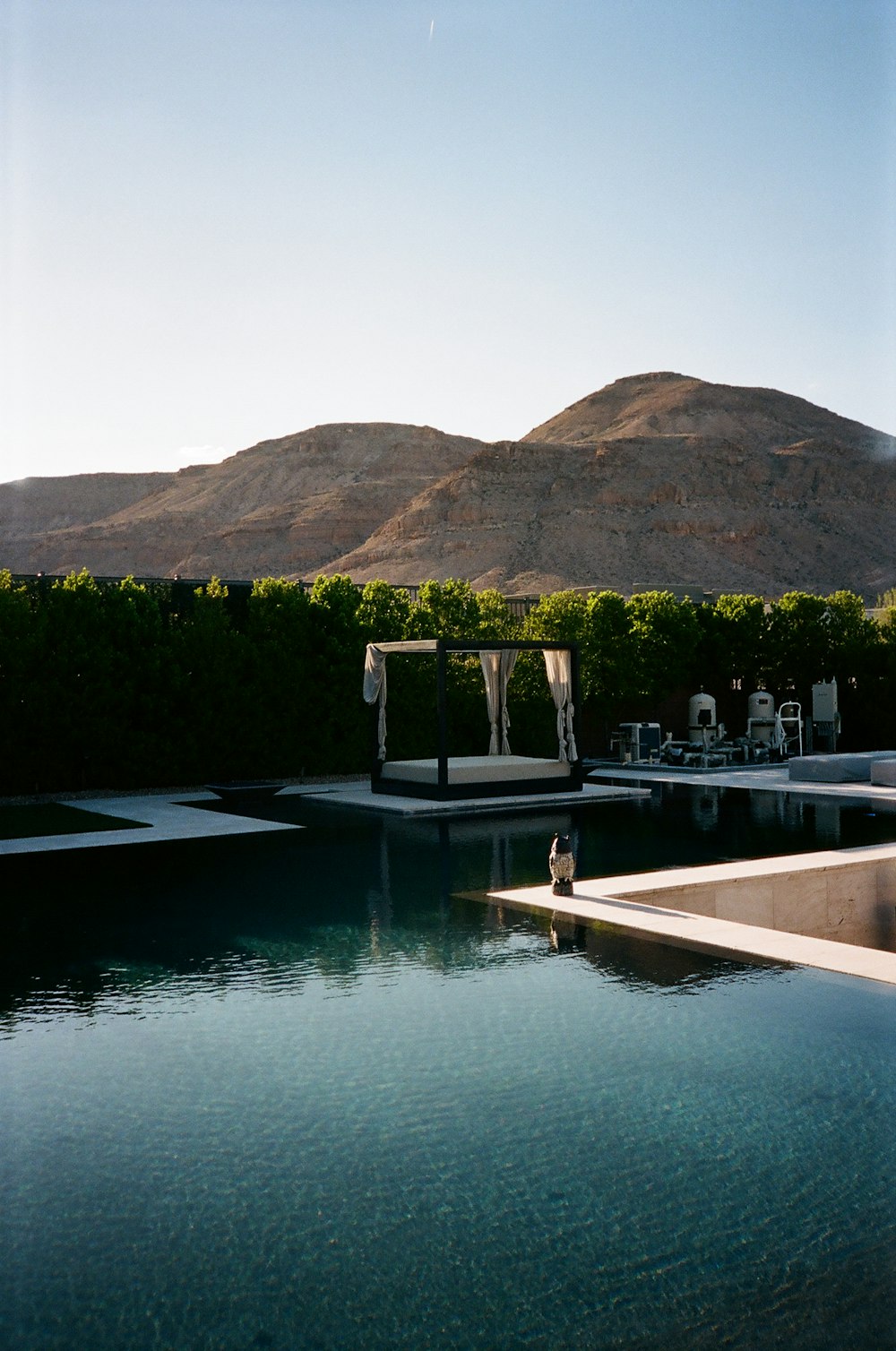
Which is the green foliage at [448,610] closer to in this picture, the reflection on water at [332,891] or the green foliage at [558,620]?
the green foliage at [558,620]

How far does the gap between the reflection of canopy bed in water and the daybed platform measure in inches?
0.5

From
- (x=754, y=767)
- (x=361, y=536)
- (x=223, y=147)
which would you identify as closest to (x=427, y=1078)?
(x=223, y=147)

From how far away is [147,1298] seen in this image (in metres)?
3.27

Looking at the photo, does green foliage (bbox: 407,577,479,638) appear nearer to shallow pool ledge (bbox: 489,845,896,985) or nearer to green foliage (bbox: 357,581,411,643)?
green foliage (bbox: 357,581,411,643)

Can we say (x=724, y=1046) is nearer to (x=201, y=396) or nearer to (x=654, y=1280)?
(x=654, y=1280)

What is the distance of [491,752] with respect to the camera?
695 inches

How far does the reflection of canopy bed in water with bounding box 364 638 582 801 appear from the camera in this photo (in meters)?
15.3

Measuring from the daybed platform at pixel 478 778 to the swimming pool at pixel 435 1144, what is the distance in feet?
24.7

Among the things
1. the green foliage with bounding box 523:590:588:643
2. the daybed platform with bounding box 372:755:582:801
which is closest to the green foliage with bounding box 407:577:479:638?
the green foliage with bounding box 523:590:588:643

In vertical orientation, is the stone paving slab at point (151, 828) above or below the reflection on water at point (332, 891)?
above

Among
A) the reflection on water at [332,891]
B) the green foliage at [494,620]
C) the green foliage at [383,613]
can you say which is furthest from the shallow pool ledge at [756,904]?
the green foliage at [494,620]

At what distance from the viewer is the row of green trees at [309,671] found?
16453 mm

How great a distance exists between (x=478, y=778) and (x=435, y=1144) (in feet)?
36.9

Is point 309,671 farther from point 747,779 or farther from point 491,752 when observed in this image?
point 747,779
